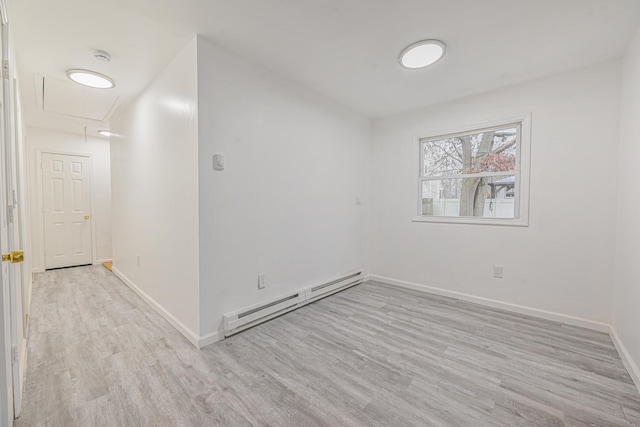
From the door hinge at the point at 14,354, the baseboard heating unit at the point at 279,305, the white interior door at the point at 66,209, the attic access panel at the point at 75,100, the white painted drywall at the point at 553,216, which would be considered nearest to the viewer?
the door hinge at the point at 14,354

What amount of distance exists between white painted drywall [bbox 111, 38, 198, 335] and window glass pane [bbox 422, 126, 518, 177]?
113 inches

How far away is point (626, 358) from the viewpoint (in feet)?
6.35

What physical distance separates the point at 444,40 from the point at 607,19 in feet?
3.45

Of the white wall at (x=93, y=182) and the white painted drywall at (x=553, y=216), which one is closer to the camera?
the white painted drywall at (x=553, y=216)

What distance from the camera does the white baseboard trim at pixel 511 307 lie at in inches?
98.5

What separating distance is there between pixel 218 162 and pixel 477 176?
9.38 feet

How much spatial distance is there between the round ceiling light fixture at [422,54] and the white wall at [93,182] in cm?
555

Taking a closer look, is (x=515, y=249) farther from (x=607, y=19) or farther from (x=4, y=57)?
(x=4, y=57)

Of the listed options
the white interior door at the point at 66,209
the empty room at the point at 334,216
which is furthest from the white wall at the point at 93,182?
the empty room at the point at 334,216

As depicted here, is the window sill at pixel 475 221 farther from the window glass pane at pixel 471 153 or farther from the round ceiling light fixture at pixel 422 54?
the round ceiling light fixture at pixel 422 54

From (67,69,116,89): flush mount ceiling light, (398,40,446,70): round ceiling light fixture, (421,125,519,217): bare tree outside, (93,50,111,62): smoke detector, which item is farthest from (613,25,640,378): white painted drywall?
(67,69,116,89): flush mount ceiling light

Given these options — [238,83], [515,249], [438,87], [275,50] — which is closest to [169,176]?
[238,83]

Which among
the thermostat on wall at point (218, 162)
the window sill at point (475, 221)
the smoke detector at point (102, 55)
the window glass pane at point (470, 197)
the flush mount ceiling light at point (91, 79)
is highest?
the smoke detector at point (102, 55)

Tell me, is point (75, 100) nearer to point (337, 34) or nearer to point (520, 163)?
point (337, 34)
